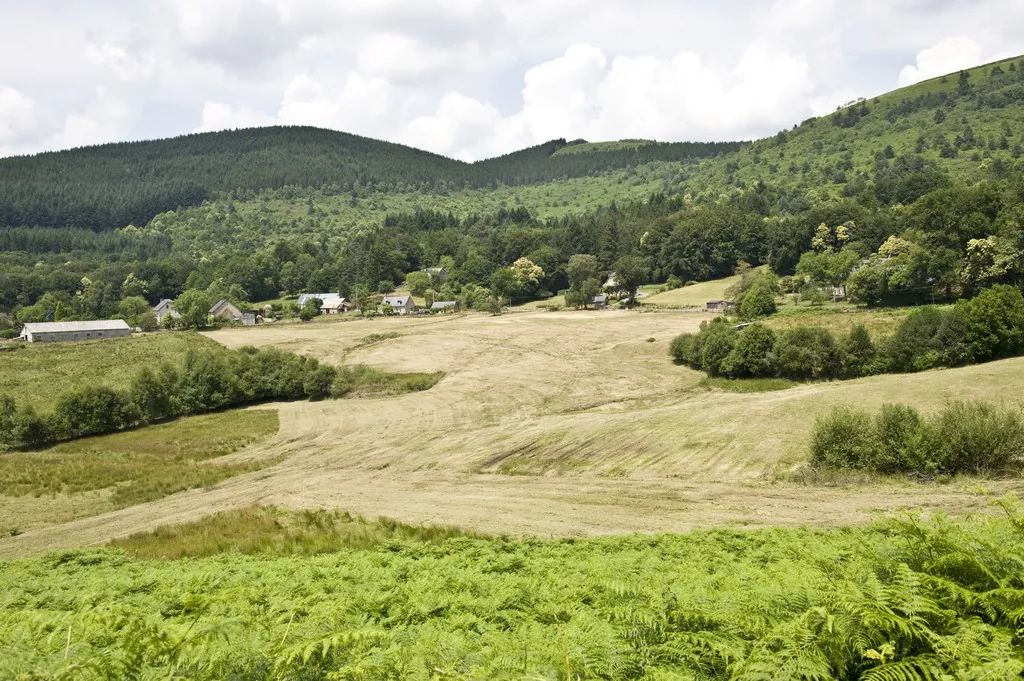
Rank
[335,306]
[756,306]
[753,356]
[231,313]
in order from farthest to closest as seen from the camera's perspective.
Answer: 1. [335,306]
2. [231,313]
3. [756,306]
4. [753,356]

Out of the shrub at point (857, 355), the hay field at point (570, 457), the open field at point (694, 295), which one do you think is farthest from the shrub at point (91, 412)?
the open field at point (694, 295)

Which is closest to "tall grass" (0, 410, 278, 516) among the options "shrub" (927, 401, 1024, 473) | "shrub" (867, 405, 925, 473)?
"shrub" (867, 405, 925, 473)

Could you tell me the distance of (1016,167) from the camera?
146m

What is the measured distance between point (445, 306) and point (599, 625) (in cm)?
13307

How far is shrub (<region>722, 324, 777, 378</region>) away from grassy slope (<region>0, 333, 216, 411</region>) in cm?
6469

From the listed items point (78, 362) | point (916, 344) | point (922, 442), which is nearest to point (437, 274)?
point (78, 362)

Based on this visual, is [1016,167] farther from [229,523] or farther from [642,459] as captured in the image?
[229,523]

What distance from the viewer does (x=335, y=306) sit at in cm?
14875

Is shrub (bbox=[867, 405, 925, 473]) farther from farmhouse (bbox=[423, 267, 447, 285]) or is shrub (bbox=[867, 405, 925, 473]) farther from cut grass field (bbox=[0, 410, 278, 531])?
farmhouse (bbox=[423, 267, 447, 285])

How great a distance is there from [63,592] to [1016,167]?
18715 centimetres

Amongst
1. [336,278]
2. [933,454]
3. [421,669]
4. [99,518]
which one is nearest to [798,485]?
[933,454]

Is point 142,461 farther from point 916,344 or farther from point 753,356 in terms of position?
point 916,344

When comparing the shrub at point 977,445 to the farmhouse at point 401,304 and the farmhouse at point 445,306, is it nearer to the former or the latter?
the farmhouse at point 445,306

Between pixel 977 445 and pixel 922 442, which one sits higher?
pixel 922 442
